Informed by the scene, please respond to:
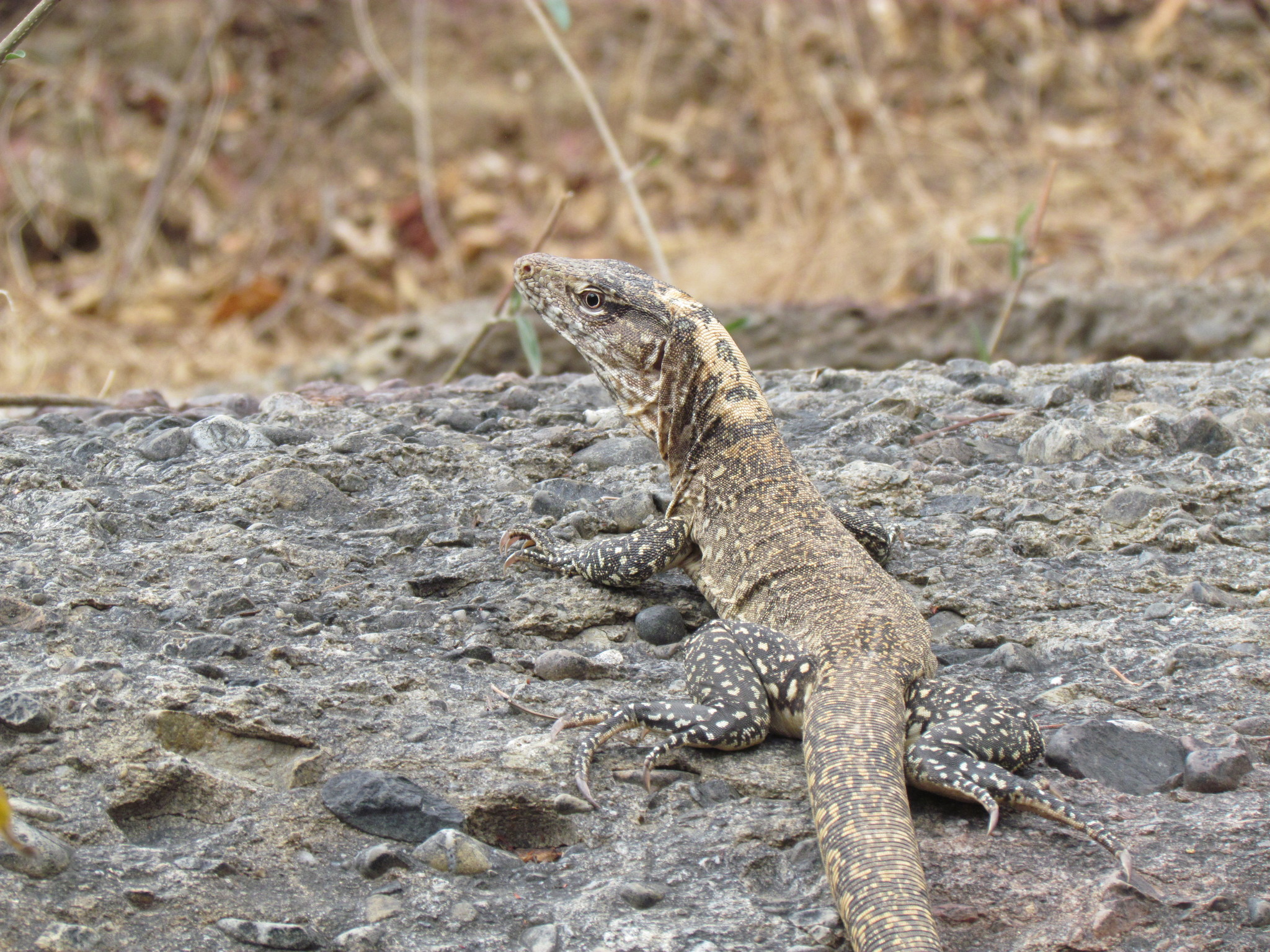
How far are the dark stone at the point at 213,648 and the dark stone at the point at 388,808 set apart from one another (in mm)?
594

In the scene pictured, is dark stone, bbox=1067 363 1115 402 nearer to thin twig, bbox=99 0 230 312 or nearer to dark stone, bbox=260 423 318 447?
dark stone, bbox=260 423 318 447

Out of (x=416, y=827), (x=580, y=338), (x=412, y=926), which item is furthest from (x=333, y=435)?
(x=412, y=926)

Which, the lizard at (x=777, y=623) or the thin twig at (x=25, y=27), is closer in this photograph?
the lizard at (x=777, y=623)

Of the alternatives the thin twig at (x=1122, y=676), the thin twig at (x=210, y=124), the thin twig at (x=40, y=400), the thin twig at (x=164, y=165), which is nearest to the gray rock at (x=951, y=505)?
the thin twig at (x=1122, y=676)

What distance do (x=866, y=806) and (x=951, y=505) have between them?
196cm

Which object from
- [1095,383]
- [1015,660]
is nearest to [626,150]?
[1095,383]

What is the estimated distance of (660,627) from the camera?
11.9 ft

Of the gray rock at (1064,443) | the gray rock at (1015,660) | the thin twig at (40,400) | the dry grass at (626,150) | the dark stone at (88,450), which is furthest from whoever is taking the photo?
the dry grass at (626,150)

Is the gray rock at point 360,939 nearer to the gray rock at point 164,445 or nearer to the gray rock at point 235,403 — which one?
the gray rock at point 164,445

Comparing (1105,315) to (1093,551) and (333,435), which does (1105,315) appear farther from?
(333,435)

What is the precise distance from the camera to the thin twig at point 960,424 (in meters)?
4.79

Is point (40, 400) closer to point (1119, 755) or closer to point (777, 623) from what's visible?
point (777, 623)

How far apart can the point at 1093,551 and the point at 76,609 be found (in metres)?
3.32

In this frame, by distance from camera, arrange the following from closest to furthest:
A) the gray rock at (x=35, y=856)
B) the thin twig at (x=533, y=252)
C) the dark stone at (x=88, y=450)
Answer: the gray rock at (x=35, y=856)
the dark stone at (x=88, y=450)
the thin twig at (x=533, y=252)
